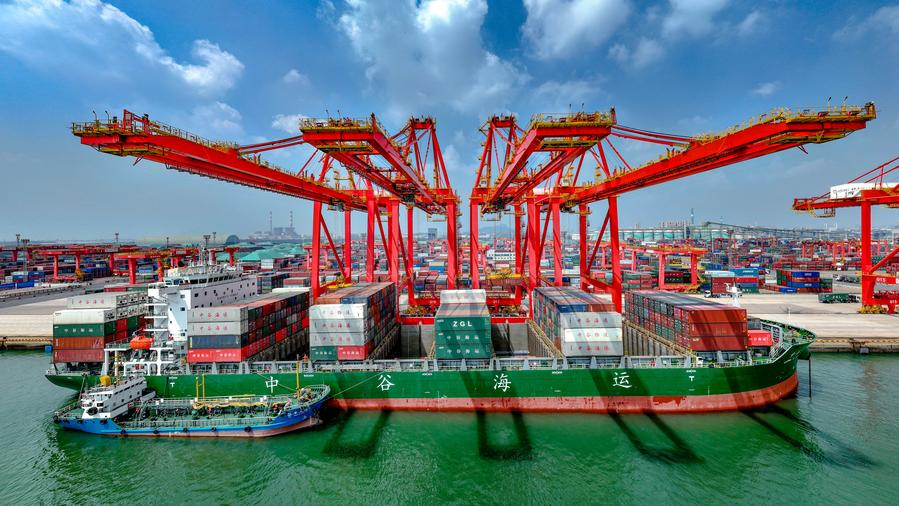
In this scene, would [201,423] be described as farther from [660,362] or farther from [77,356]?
[660,362]

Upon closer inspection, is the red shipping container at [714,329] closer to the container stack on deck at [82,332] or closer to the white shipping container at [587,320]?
the white shipping container at [587,320]

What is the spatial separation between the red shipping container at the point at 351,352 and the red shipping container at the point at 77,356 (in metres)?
16.2

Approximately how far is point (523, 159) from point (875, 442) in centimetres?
2143

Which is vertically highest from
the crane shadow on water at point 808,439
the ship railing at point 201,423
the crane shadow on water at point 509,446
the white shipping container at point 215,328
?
the white shipping container at point 215,328

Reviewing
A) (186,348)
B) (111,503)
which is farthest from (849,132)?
(186,348)

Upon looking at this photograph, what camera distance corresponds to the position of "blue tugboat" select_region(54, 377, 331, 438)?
1880 cm

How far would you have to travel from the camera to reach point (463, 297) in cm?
2936

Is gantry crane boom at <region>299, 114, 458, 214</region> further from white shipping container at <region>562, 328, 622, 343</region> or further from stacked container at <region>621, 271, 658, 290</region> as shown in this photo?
stacked container at <region>621, 271, 658, 290</region>

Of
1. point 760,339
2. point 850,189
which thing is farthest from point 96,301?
point 850,189

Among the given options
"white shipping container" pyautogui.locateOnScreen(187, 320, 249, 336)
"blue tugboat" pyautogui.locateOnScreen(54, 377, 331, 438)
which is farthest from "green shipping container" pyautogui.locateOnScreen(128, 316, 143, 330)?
"white shipping container" pyautogui.locateOnScreen(187, 320, 249, 336)

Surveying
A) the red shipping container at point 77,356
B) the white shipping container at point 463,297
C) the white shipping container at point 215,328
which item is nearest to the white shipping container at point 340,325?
the white shipping container at point 215,328

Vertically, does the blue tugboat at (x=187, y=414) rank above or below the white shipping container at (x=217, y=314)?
below

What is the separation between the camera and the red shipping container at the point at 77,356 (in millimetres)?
23406

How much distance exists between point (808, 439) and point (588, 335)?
10.9 meters
